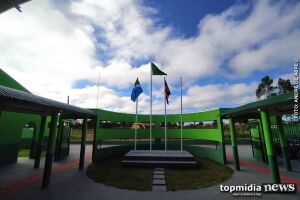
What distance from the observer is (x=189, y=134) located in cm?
2547

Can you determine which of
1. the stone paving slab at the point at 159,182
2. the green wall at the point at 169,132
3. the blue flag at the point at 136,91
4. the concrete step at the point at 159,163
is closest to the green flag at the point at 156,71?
the blue flag at the point at 136,91

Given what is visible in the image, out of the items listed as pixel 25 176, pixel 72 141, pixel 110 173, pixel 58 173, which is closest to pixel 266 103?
pixel 110 173

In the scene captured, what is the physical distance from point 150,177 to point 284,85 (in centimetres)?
4858

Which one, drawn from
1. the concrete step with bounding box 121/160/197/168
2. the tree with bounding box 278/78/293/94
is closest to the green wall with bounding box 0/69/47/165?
the concrete step with bounding box 121/160/197/168

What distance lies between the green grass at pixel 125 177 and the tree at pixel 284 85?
46412mm

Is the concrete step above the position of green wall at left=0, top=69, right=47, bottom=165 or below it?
below

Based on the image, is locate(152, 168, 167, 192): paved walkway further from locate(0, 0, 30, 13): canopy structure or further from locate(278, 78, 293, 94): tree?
locate(278, 78, 293, 94): tree

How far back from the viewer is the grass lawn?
35.8ft

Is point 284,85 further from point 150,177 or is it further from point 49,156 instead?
point 49,156

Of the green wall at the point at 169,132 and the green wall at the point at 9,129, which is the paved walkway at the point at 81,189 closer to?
the green wall at the point at 9,129

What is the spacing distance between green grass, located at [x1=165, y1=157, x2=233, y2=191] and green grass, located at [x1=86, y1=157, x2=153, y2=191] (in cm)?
137

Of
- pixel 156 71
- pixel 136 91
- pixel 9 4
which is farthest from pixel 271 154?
pixel 9 4

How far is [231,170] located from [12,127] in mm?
19672

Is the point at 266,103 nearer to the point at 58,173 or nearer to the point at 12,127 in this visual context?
the point at 58,173
